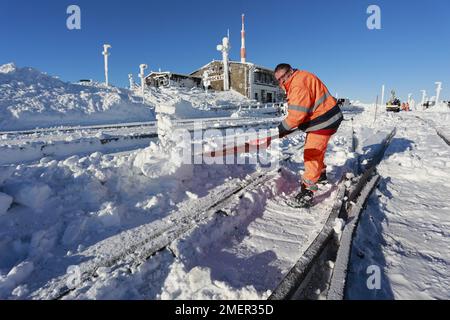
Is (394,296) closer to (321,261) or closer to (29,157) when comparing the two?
(321,261)

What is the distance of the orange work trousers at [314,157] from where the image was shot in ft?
13.0

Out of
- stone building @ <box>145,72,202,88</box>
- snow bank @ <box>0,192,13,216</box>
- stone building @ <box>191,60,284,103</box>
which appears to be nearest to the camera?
snow bank @ <box>0,192,13,216</box>

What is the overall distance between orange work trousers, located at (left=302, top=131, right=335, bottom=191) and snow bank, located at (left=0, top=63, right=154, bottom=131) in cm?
1356

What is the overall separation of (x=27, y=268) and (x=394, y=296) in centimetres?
289

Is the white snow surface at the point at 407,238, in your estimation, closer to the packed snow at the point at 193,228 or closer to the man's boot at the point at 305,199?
the packed snow at the point at 193,228

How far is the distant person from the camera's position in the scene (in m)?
3.78

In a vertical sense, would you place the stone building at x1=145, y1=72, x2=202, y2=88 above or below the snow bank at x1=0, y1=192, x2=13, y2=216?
above

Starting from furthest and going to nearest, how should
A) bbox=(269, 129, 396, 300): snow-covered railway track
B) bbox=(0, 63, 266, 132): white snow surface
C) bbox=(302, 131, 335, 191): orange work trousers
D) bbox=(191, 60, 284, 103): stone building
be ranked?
bbox=(191, 60, 284, 103): stone building
bbox=(0, 63, 266, 132): white snow surface
bbox=(302, 131, 335, 191): orange work trousers
bbox=(269, 129, 396, 300): snow-covered railway track

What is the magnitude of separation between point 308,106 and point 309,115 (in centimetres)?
26

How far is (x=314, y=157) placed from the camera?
4.05m
